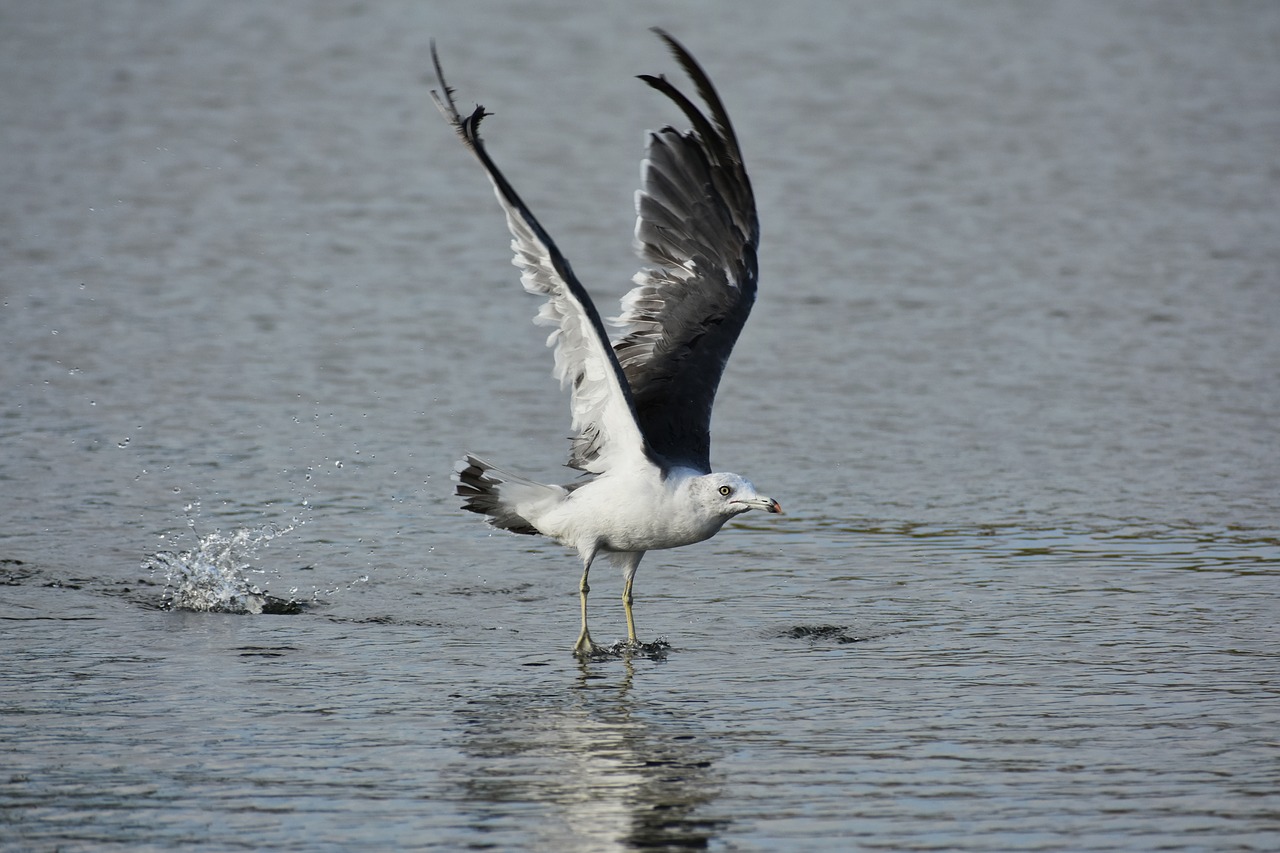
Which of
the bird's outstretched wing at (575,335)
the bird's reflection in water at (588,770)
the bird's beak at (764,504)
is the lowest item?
the bird's reflection in water at (588,770)

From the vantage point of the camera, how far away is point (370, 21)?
2964cm

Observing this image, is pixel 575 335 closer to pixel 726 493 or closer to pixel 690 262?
pixel 726 493

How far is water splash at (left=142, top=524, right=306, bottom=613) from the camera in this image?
8875 mm

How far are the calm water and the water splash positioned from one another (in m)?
0.03

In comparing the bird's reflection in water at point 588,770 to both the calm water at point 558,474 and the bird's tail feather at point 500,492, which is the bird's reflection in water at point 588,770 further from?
the bird's tail feather at point 500,492

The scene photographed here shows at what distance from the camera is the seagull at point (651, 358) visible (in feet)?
26.1

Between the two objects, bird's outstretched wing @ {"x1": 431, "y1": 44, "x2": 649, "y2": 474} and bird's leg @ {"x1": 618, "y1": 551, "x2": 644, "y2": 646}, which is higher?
bird's outstretched wing @ {"x1": 431, "y1": 44, "x2": 649, "y2": 474}

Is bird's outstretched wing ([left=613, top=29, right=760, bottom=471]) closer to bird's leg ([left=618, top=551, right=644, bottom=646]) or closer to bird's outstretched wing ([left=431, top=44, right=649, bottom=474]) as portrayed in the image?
bird's outstretched wing ([left=431, top=44, right=649, bottom=474])

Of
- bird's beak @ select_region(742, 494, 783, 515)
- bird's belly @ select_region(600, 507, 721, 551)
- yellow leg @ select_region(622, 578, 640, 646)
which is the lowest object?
yellow leg @ select_region(622, 578, 640, 646)

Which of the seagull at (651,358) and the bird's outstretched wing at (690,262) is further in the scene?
the bird's outstretched wing at (690,262)

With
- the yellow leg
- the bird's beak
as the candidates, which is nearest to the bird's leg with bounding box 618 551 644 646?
the yellow leg

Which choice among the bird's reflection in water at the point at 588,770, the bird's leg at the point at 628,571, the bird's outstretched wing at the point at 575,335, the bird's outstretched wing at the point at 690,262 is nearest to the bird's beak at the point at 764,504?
the bird's outstretched wing at the point at 575,335

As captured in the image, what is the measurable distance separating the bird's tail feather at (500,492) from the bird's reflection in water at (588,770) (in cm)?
122

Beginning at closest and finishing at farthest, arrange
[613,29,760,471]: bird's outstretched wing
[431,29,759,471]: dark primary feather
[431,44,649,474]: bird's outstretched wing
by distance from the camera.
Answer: [431,44,649,474]: bird's outstretched wing, [431,29,759,471]: dark primary feather, [613,29,760,471]: bird's outstretched wing
